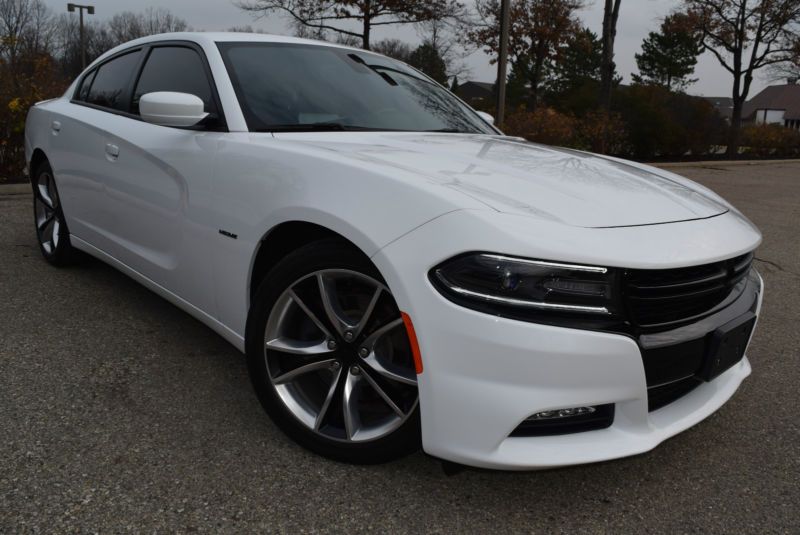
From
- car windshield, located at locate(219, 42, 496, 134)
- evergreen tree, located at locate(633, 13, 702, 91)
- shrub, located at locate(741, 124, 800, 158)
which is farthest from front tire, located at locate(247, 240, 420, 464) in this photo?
evergreen tree, located at locate(633, 13, 702, 91)

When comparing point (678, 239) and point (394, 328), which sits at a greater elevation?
point (678, 239)

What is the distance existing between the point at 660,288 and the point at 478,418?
2.05 feet

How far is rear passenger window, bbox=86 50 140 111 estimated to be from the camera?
3671 millimetres

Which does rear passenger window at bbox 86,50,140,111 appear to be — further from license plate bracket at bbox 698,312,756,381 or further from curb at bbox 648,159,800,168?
curb at bbox 648,159,800,168

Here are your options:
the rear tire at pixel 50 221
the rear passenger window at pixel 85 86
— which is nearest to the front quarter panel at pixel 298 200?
the rear passenger window at pixel 85 86

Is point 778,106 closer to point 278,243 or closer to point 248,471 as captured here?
point 278,243

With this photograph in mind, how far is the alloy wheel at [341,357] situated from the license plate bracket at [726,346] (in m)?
0.89

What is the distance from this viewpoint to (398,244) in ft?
6.22

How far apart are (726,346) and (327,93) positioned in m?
1.93

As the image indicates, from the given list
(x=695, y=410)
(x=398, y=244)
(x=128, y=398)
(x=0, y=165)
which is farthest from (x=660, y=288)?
(x=0, y=165)

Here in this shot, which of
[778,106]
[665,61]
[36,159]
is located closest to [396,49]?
[665,61]

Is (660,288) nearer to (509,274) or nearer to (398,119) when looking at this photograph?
(509,274)

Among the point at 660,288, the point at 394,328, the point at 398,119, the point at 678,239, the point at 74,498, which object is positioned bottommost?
the point at 74,498

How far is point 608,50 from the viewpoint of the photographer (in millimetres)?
18812
